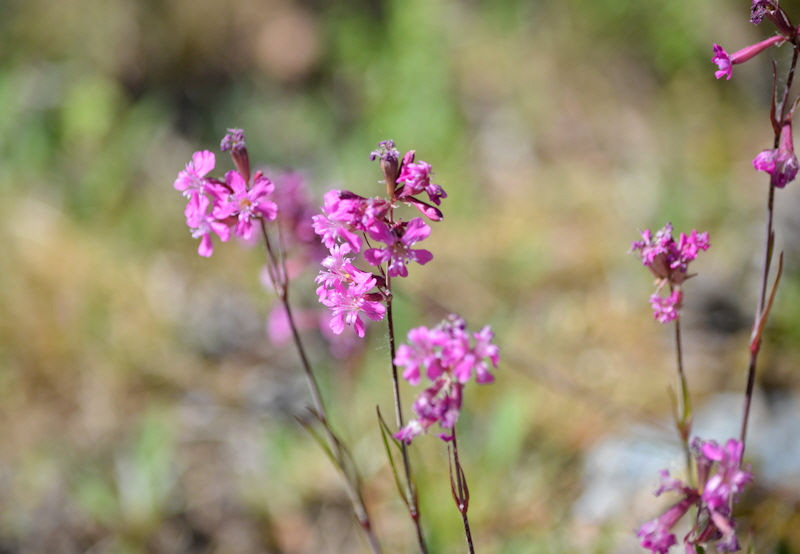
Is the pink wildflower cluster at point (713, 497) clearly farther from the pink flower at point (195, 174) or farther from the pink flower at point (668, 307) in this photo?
the pink flower at point (195, 174)

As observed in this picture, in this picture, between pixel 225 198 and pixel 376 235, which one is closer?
pixel 376 235

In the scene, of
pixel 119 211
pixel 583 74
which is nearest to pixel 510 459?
pixel 119 211

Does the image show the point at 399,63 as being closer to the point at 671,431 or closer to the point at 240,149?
the point at 671,431

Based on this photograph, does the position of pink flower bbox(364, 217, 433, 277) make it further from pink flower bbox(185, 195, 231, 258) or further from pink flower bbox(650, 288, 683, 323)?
pink flower bbox(650, 288, 683, 323)

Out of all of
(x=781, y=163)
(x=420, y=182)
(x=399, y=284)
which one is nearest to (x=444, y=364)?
(x=420, y=182)

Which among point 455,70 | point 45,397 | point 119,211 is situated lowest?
point 45,397

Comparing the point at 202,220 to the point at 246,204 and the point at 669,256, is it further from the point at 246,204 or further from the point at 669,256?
the point at 669,256
